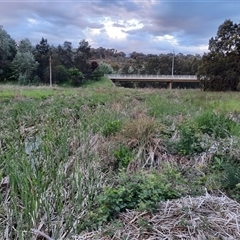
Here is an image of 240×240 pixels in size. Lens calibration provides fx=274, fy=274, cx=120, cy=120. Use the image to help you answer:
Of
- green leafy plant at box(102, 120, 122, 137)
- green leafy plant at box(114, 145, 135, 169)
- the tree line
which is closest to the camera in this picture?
green leafy plant at box(114, 145, 135, 169)

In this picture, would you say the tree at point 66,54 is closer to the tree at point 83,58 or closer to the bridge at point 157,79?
the tree at point 83,58

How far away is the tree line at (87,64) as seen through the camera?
16922mm

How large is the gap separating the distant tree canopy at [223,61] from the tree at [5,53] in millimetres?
16136

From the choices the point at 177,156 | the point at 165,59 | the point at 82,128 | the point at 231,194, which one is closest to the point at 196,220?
the point at 231,194

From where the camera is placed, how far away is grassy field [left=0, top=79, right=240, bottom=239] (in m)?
2.19

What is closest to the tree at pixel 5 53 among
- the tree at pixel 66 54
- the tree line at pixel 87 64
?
the tree line at pixel 87 64

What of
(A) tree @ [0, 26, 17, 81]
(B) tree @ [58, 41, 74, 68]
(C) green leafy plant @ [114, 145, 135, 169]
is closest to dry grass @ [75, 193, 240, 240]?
(C) green leafy plant @ [114, 145, 135, 169]

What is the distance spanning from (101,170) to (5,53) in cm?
2342

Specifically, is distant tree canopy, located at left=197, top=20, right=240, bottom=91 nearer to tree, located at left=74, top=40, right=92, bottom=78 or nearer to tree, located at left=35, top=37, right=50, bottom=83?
tree, located at left=74, top=40, right=92, bottom=78

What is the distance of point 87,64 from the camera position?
29062mm

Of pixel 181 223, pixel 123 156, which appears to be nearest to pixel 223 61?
pixel 123 156

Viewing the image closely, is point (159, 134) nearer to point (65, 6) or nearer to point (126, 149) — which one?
point (126, 149)

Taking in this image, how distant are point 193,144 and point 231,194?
109cm

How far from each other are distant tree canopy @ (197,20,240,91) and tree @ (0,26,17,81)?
16.1 meters
